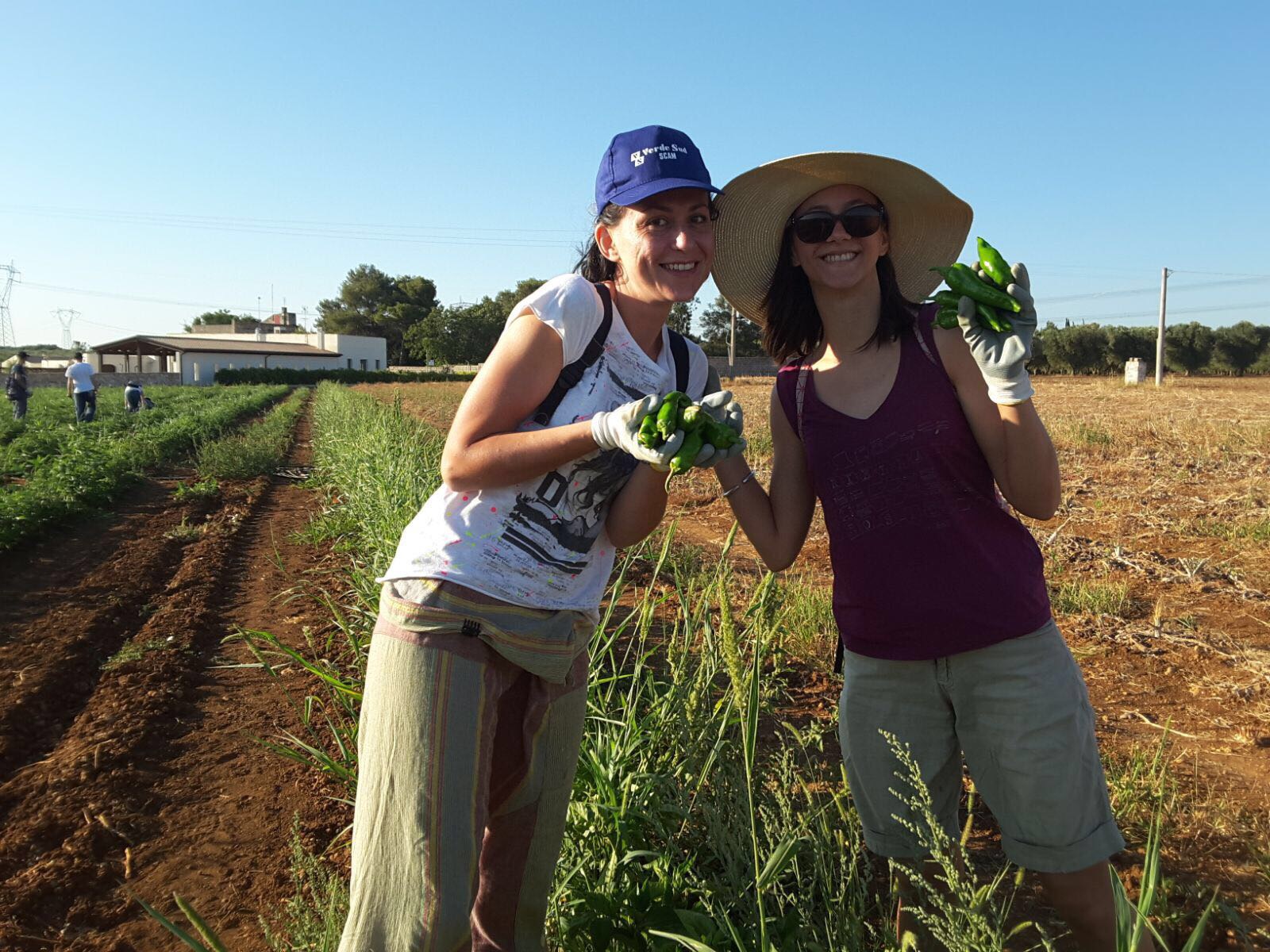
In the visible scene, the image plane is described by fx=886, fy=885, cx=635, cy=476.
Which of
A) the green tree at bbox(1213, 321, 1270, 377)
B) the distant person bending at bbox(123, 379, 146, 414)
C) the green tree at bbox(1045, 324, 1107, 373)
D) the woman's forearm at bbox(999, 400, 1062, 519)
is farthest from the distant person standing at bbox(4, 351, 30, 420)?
the green tree at bbox(1213, 321, 1270, 377)

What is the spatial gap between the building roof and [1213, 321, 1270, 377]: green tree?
174 feet

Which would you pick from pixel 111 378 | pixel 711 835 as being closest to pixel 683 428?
pixel 711 835

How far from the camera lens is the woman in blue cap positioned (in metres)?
1.38

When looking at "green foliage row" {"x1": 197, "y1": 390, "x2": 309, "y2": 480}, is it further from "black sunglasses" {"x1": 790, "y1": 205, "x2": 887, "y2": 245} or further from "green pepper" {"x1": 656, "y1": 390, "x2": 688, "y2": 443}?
"green pepper" {"x1": 656, "y1": 390, "x2": 688, "y2": 443}

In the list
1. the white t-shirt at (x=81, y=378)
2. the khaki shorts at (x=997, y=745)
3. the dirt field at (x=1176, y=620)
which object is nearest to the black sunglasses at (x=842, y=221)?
the khaki shorts at (x=997, y=745)

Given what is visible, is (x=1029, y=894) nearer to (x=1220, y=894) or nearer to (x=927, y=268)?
(x=1220, y=894)

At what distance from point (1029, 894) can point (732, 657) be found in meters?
1.55

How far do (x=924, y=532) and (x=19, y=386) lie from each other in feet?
66.0

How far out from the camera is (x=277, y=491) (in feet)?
30.8

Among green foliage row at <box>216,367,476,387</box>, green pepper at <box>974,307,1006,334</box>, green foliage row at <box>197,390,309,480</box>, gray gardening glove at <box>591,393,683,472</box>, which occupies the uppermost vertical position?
green foliage row at <box>216,367,476,387</box>

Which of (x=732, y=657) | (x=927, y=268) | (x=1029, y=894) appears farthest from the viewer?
(x=1029, y=894)

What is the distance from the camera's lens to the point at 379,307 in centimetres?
8038

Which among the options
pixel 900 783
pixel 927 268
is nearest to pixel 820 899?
pixel 900 783

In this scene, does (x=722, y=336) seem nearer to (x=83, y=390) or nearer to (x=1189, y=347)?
(x=1189, y=347)
